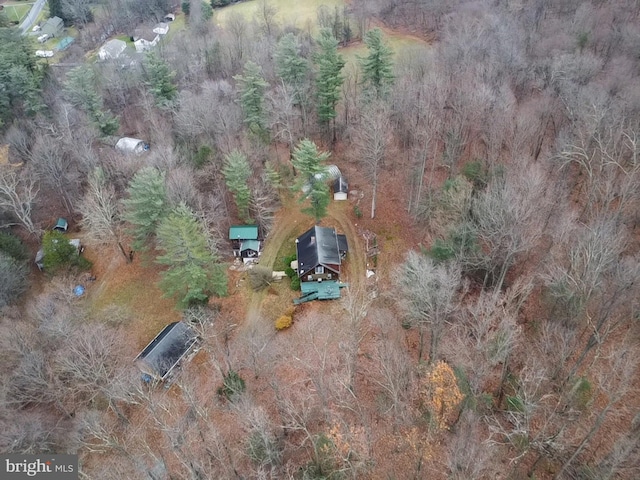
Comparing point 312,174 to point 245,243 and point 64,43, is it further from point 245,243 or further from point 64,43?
point 64,43

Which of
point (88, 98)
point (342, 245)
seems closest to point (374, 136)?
point (342, 245)

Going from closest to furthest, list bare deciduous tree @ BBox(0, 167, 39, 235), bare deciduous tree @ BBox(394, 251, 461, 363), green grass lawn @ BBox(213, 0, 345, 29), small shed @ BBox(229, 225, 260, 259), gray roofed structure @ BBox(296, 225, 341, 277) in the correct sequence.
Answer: bare deciduous tree @ BBox(394, 251, 461, 363)
gray roofed structure @ BBox(296, 225, 341, 277)
small shed @ BBox(229, 225, 260, 259)
bare deciduous tree @ BBox(0, 167, 39, 235)
green grass lawn @ BBox(213, 0, 345, 29)

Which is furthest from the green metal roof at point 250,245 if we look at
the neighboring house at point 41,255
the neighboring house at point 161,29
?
the neighboring house at point 161,29

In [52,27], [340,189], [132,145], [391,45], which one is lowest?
[340,189]

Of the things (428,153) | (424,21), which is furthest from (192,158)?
(424,21)

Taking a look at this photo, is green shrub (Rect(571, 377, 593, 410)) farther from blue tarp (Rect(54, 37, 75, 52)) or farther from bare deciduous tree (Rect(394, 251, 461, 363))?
blue tarp (Rect(54, 37, 75, 52))

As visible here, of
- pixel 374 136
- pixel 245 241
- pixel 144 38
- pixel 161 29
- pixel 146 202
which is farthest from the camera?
pixel 161 29

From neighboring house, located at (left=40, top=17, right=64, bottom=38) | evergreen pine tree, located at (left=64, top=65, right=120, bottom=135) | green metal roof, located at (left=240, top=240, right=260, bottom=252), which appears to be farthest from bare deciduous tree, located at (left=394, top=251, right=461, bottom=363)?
neighboring house, located at (left=40, top=17, right=64, bottom=38)

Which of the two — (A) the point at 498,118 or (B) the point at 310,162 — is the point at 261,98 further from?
(A) the point at 498,118
